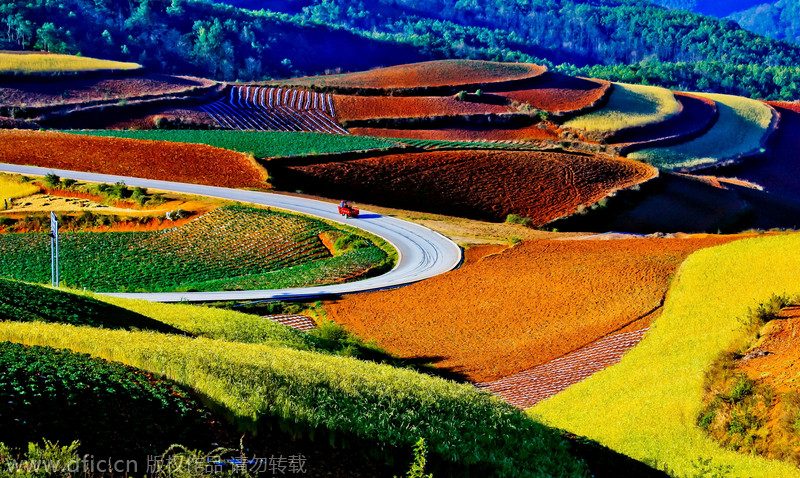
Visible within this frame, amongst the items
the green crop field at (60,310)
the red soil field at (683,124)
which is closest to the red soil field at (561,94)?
the red soil field at (683,124)

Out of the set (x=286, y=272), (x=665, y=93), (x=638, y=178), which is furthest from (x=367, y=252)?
(x=665, y=93)

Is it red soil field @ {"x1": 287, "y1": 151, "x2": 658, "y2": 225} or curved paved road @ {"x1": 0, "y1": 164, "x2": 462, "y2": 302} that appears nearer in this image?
curved paved road @ {"x1": 0, "y1": 164, "x2": 462, "y2": 302}

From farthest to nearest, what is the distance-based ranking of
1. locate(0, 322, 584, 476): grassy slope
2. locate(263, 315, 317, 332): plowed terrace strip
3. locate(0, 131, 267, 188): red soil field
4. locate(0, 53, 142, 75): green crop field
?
locate(0, 53, 142, 75): green crop field
locate(0, 131, 267, 188): red soil field
locate(263, 315, 317, 332): plowed terrace strip
locate(0, 322, 584, 476): grassy slope

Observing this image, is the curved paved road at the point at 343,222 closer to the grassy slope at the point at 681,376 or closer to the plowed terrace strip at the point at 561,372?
the plowed terrace strip at the point at 561,372

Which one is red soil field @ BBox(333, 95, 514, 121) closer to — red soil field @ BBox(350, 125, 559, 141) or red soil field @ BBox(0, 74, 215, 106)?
red soil field @ BBox(350, 125, 559, 141)

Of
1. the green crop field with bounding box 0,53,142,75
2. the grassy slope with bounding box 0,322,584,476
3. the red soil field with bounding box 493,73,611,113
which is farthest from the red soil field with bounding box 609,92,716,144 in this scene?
the grassy slope with bounding box 0,322,584,476

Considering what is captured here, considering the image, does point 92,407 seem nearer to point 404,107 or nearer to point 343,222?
point 343,222

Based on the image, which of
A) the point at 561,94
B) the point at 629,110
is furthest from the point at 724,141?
the point at 561,94
